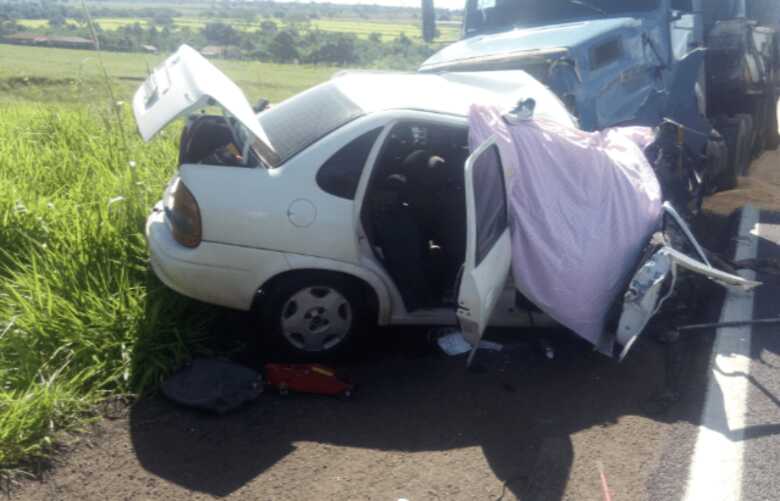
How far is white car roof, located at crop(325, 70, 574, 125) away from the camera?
4531mm

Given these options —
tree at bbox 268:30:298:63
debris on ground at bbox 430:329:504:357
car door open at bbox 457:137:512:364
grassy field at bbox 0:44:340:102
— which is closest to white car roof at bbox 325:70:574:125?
car door open at bbox 457:137:512:364

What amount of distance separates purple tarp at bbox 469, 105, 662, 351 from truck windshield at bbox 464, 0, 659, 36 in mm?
3469

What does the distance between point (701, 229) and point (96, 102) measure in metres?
6.56

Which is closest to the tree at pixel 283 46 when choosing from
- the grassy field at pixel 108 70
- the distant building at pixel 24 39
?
the grassy field at pixel 108 70

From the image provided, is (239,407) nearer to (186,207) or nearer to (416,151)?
(186,207)

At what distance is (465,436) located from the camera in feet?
12.6

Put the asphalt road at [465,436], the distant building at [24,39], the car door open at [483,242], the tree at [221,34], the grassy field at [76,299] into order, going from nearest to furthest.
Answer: the asphalt road at [465,436]
the car door open at [483,242]
the grassy field at [76,299]
the tree at [221,34]
the distant building at [24,39]

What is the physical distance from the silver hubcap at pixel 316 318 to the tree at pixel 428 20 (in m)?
5.56

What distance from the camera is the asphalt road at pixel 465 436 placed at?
3408mm

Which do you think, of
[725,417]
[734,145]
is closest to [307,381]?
[725,417]

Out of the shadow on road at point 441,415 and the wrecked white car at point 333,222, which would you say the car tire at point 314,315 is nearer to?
the wrecked white car at point 333,222

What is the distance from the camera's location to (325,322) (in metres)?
4.39

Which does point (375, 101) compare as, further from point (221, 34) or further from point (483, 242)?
point (221, 34)

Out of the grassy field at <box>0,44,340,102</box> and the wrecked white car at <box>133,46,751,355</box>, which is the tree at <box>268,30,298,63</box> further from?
the wrecked white car at <box>133,46,751,355</box>
